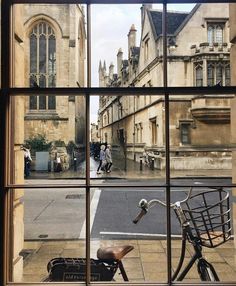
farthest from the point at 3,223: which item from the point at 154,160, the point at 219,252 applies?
the point at 154,160

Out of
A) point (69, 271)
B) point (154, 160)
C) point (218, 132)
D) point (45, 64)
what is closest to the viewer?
point (69, 271)

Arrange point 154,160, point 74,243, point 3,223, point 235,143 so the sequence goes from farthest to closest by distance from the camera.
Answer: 1. point 154,160
2. point 74,243
3. point 235,143
4. point 3,223

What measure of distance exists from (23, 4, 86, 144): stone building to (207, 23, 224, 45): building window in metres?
9.27

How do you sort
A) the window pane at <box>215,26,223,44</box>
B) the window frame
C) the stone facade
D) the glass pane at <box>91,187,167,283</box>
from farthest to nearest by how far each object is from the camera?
the window frame → the window pane at <box>215,26,223,44</box> → the glass pane at <box>91,187,167,283</box> → the stone facade

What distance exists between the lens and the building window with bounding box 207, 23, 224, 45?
23219 mm

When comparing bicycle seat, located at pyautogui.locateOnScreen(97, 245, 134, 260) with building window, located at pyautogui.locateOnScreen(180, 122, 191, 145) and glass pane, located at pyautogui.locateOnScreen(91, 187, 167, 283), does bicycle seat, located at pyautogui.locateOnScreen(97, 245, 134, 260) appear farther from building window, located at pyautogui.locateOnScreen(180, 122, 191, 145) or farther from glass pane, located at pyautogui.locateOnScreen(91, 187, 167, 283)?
building window, located at pyautogui.locateOnScreen(180, 122, 191, 145)

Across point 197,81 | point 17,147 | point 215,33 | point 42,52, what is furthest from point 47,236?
point 42,52

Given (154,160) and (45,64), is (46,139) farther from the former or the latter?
(154,160)

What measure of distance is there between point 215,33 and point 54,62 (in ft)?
39.7

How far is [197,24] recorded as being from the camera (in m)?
23.6

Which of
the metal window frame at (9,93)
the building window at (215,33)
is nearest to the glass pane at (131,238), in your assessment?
the metal window frame at (9,93)

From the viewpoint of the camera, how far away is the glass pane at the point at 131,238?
3756mm

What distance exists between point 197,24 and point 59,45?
34.5 ft

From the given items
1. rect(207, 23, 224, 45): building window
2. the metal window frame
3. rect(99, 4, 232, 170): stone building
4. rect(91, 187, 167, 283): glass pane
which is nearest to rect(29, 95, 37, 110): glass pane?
rect(99, 4, 232, 170): stone building
